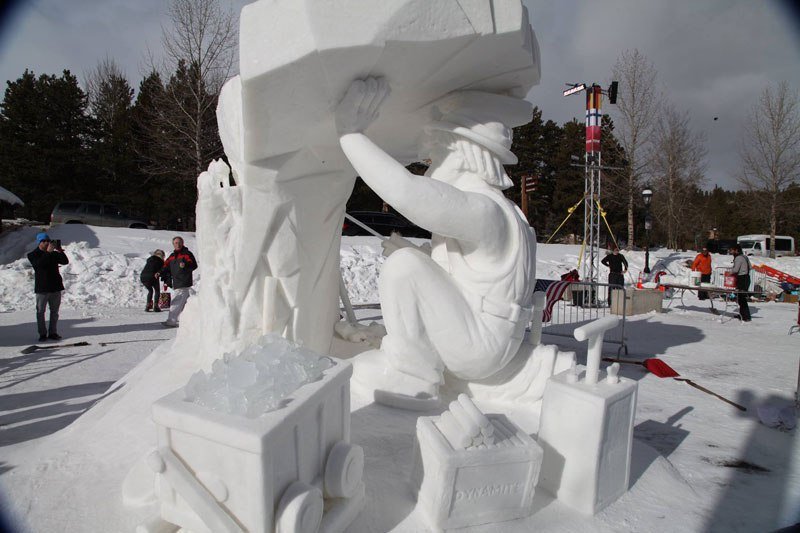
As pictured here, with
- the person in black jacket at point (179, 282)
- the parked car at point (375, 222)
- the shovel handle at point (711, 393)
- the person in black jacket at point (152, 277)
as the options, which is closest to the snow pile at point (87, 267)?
the person in black jacket at point (179, 282)

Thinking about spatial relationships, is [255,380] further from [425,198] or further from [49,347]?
[49,347]

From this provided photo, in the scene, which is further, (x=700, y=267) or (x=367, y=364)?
(x=700, y=267)

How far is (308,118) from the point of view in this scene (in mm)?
2594

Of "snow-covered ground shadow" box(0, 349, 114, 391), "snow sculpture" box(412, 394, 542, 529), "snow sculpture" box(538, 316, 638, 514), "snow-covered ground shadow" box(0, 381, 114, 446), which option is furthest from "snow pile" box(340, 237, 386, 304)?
"snow sculpture" box(412, 394, 542, 529)

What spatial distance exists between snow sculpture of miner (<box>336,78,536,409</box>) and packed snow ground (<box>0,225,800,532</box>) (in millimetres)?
294

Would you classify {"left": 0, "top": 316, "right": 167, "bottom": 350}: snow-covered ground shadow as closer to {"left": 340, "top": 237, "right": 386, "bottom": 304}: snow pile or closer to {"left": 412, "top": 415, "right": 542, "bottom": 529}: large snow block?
{"left": 340, "top": 237, "right": 386, "bottom": 304}: snow pile

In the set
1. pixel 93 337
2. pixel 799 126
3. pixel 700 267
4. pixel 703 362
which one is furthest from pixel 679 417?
pixel 799 126

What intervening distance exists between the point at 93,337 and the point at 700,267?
513 inches

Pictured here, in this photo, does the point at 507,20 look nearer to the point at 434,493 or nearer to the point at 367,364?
the point at 367,364

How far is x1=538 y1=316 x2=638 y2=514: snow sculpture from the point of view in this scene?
6.79ft

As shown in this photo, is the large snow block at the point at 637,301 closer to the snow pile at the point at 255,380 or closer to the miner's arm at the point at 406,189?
the miner's arm at the point at 406,189

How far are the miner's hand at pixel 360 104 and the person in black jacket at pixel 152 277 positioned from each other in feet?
24.5

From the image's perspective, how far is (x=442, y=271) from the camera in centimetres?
267

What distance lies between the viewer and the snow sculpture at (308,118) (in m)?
2.19
